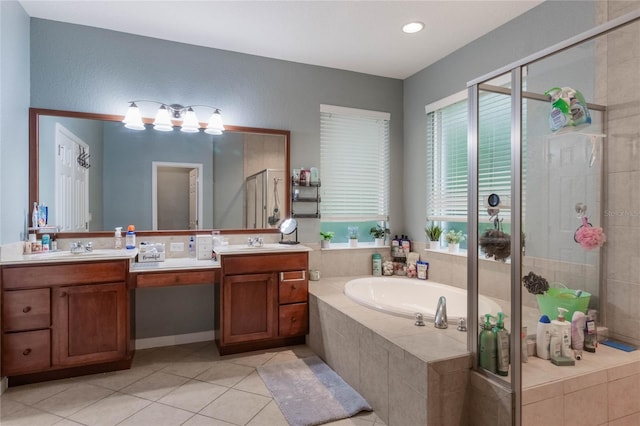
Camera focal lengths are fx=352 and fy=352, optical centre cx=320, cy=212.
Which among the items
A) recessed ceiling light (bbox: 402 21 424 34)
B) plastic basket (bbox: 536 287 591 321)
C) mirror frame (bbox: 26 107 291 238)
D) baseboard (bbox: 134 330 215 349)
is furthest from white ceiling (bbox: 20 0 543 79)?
baseboard (bbox: 134 330 215 349)

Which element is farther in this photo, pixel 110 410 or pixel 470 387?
pixel 110 410

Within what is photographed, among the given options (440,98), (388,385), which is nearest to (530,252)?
(388,385)

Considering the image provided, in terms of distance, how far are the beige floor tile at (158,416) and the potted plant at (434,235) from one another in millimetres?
2571

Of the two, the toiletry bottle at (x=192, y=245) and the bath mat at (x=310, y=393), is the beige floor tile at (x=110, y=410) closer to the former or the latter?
the bath mat at (x=310, y=393)

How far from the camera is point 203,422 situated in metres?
1.99

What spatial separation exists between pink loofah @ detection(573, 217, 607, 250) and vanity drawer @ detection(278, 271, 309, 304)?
2014 millimetres

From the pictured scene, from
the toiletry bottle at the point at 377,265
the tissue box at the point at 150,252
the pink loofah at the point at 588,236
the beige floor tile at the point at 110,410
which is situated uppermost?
the pink loofah at the point at 588,236

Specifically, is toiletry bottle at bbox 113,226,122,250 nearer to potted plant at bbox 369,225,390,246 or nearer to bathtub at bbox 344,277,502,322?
bathtub at bbox 344,277,502,322

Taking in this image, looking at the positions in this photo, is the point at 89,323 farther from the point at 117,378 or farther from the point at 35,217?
the point at 35,217

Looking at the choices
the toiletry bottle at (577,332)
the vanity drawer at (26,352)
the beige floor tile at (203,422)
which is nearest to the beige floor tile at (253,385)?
the beige floor tile at (203,422)

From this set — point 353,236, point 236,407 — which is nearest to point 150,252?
point 236,407

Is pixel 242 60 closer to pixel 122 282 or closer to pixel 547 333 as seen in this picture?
pixel 122 282

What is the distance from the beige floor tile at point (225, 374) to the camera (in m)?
2.47

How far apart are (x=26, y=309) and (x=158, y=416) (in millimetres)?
1162
